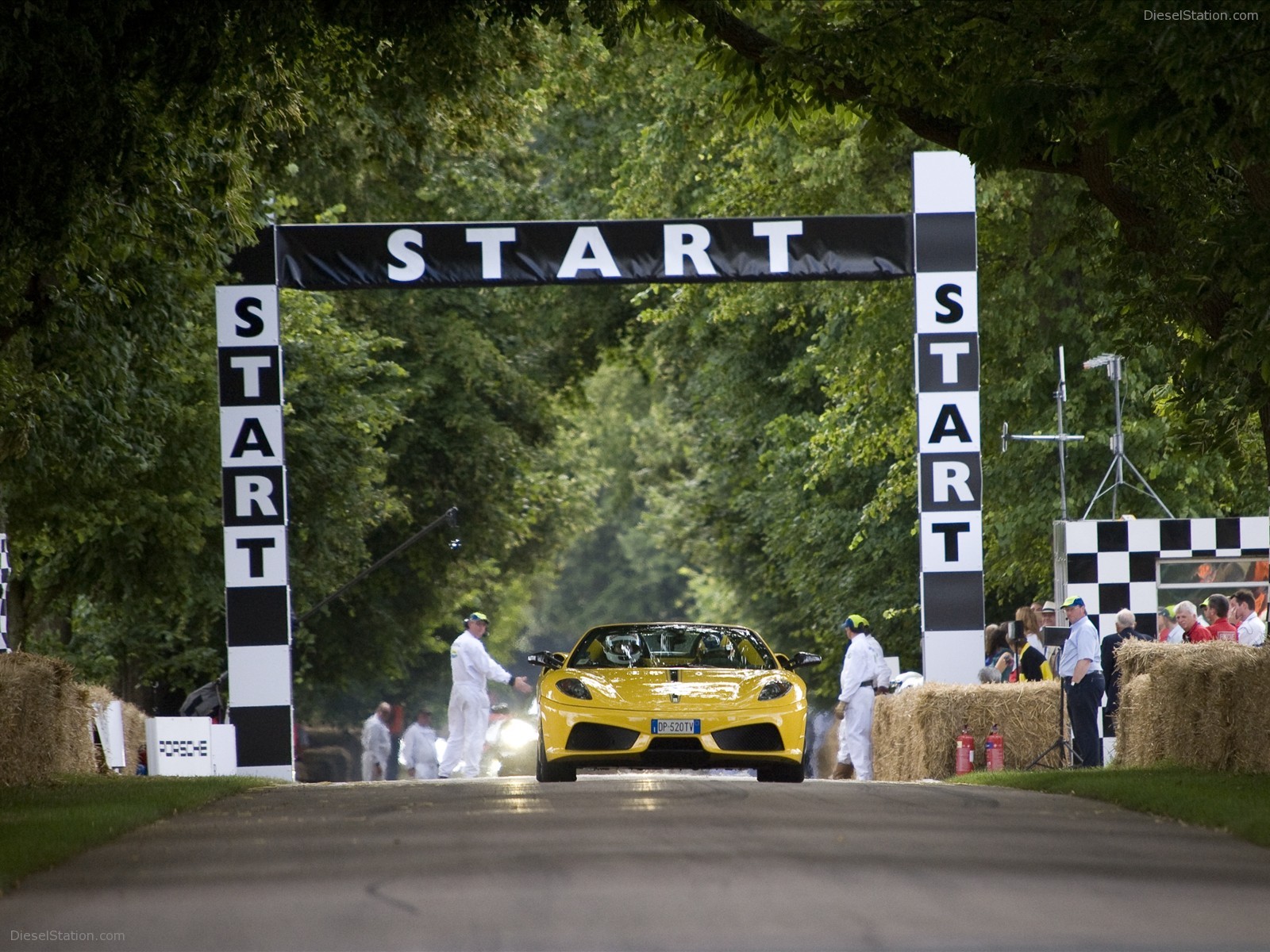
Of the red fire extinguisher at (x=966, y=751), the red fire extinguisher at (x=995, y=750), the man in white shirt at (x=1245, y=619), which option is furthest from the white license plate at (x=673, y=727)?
the man in white shirt at (x=1245, y=619)

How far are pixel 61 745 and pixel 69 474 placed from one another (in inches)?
214

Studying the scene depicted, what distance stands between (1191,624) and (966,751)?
2755 millimetres

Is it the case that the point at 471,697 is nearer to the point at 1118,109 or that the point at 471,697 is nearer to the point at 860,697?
the point at 860,697

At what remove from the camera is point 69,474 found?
22.5 meters

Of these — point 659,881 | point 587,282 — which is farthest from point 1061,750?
point 659,881

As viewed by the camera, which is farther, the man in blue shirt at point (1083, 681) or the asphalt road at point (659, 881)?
the man in blue shirt at point (1083, 681)

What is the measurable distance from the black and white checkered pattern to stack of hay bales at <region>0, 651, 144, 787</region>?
948 cm

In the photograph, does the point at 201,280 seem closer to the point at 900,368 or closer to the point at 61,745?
the point at 61,745

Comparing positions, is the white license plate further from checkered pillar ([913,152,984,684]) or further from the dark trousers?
checkered pillar ([913,152,984,684])

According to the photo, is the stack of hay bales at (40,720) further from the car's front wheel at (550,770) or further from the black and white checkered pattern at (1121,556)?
the black and white checkered pattern at (1121,556)

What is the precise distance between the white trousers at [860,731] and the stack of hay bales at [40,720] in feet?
32.0

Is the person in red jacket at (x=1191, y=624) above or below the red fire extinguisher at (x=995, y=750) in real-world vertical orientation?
above

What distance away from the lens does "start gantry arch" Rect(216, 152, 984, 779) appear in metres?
20.1

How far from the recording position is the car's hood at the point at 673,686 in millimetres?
15672
